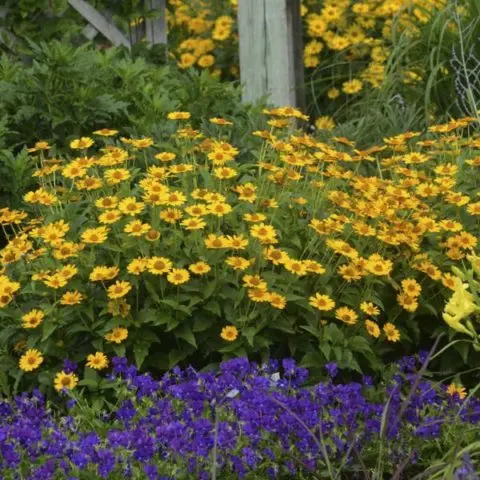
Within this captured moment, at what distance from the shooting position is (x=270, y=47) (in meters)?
6.72

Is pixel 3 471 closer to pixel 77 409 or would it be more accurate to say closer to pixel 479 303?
pixel 77 409

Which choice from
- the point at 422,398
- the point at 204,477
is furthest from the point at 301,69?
the point at 204,477

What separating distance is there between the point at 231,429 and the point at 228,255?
976mm

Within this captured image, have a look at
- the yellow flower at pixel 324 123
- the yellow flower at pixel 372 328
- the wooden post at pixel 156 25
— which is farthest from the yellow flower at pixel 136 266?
the wooden post at pixel 156 25

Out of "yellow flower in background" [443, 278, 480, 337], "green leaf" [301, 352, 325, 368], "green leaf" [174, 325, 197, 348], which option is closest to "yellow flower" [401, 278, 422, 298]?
"green leaf" [301, 352, 325, 368]

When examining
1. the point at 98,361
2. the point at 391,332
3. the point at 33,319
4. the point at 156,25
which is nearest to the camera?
the point at 98,361

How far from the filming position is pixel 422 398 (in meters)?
3.65

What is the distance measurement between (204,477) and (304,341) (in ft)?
3.69

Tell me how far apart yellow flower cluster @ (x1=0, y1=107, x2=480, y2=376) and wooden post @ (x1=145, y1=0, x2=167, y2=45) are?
2.99 m

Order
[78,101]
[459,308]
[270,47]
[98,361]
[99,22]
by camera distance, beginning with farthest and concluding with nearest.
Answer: [99,22] → [270,47] → [78,101] → [98,361] → [459,308]

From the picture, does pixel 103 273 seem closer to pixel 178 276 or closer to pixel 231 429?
pixel 178 276

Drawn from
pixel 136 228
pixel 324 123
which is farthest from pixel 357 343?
pixel 324 123

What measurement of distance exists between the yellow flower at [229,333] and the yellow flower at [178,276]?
0.21 meters

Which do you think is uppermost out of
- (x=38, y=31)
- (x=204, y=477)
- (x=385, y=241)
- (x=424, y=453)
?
(x=38, y=31)
